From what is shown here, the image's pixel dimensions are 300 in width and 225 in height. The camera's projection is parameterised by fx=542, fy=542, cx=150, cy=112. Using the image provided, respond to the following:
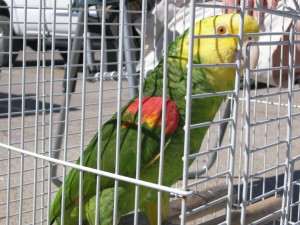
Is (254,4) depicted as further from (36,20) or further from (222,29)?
(36,20)

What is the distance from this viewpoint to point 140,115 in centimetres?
91

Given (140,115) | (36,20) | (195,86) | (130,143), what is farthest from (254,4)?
(36,20)

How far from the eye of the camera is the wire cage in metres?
0.91

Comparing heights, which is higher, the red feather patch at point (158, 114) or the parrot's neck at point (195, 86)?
the parrot's neck at point (195, 86)

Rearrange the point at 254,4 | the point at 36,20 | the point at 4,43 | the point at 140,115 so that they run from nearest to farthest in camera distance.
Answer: the point at 140,115
the point at 254,4
the point at 36,20
the point at 4,43

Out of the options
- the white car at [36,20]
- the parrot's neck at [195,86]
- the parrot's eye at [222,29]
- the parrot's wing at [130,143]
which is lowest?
the parrot's wing at [130,143]

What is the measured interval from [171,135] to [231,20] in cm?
33

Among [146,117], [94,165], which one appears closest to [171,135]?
[146,117]

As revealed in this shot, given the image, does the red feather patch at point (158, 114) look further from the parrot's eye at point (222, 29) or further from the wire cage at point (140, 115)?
the parrot's eye at point (222, 29)

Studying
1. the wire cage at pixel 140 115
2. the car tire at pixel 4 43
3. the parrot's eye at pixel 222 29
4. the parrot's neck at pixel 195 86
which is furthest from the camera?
the car tire at pixel 4 43

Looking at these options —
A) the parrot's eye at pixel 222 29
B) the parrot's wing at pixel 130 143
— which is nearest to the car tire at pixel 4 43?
the parrot's wing at pixel 130 143

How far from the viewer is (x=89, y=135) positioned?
11.0ft

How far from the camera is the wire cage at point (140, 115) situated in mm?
909

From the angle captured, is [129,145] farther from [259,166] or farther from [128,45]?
[259,166]
